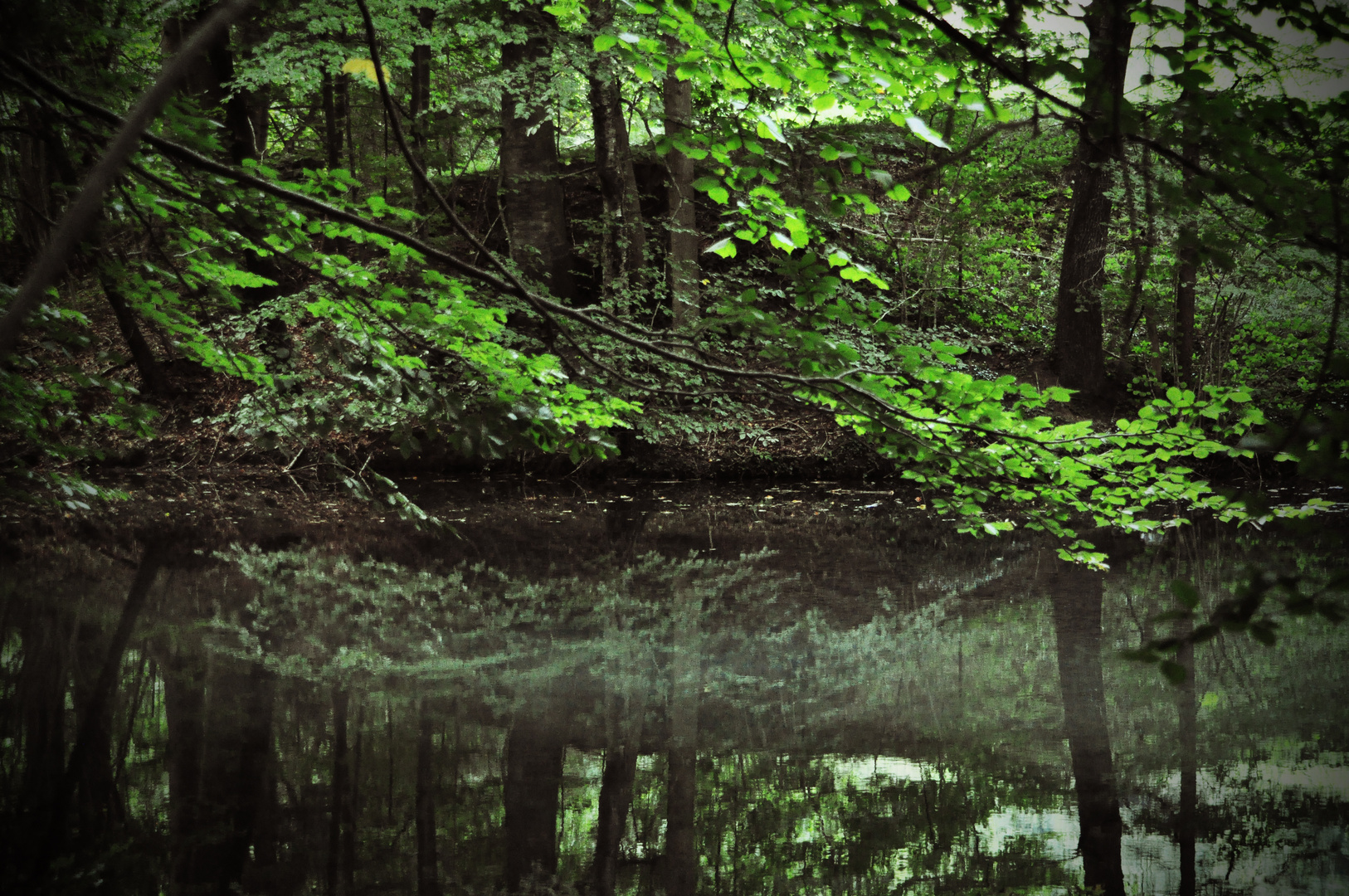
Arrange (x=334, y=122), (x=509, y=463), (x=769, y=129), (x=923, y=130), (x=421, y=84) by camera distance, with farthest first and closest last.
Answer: (x=334, y=122), (x=421, y=84), (x=509, y=463), (x=769, y=129), (x=923, y=130)

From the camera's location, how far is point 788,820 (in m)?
3.18

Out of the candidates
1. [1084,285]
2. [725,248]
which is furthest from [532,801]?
[1084,285]

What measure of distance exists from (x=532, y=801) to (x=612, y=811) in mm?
309

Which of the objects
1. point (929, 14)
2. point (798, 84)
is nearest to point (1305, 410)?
point (929, 14)

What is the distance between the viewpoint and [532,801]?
3.32 meters

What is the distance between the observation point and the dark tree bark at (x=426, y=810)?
9.25 ft

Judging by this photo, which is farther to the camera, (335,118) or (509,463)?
(335,118)

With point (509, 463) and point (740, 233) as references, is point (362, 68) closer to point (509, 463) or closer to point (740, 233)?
point (509, 463)

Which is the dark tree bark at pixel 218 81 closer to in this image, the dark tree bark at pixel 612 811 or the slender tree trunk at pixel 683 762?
the slender tree trunk at pixel 683 762

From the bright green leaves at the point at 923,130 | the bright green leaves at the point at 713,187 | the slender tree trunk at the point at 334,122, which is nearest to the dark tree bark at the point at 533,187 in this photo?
the slender tree trunk at the point at 334,122

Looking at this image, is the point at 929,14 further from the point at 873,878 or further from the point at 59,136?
the point at 59,136

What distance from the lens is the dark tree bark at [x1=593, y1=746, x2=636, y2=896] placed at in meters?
2.95

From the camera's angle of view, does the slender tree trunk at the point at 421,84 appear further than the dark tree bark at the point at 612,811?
Yes

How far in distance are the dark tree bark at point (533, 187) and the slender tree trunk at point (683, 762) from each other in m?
6.73
